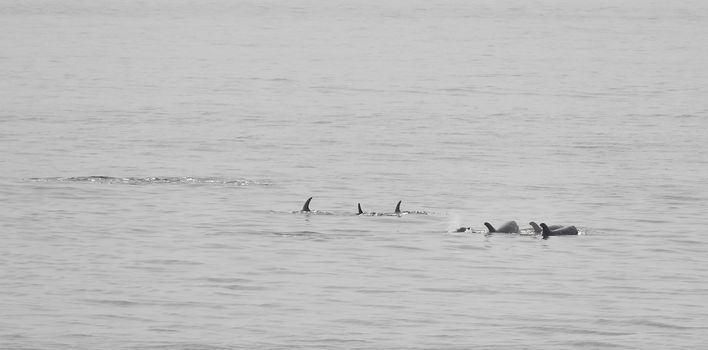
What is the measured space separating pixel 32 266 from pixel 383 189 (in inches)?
552

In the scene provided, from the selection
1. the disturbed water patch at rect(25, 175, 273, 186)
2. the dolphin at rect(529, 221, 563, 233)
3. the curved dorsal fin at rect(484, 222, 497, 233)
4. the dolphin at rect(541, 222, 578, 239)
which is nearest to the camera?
the curved dorsal fin at rect(484, 222, 497, 233)

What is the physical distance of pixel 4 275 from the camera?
28047 millimetres

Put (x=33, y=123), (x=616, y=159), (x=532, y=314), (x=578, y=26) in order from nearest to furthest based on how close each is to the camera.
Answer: (x=532, y=314)
(x=616, y=159)
(x=33, y=123)
(x=578, y=26)

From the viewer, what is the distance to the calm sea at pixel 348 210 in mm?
24578

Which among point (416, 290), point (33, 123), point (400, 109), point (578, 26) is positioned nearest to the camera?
point (416, 290)

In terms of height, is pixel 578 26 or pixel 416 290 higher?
pixel 578 26

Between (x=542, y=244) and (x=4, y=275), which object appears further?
(x=542, y=244)

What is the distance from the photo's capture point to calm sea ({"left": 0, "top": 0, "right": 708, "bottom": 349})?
24.6 metres

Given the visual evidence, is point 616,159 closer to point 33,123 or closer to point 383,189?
point 383,189

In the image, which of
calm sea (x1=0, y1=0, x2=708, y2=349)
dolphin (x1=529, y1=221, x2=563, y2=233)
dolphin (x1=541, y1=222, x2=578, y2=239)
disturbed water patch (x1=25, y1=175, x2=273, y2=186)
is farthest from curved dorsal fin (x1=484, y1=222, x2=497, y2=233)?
disturbed water patch (x1=25, y1=175, x2=273, y2=186)

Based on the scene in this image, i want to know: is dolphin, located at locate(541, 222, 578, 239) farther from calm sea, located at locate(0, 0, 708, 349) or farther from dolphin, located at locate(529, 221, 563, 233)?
calm sea, located at locate(0, 0, 708, 349)

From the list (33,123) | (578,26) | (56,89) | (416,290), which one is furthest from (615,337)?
(578,26)

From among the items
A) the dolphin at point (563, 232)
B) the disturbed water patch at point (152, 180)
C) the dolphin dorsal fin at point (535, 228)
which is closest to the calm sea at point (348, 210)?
the disturbed water patch at point (152, 180)

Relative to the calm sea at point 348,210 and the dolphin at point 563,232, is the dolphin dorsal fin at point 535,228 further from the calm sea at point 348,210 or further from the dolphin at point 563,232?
the calm sea at point 348,210
